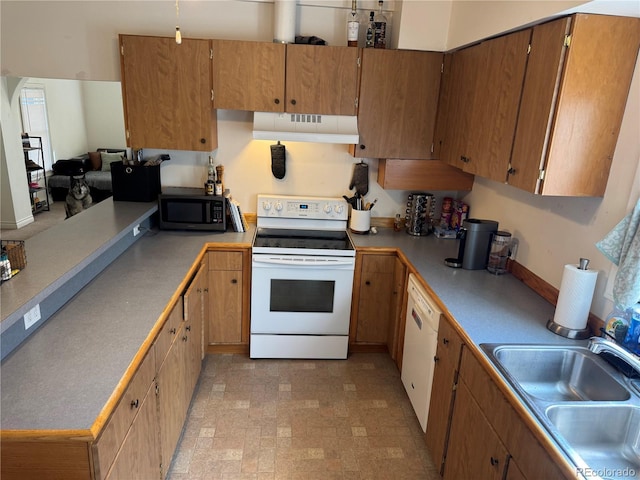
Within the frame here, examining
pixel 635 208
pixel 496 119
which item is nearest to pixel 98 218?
pixel 496 119

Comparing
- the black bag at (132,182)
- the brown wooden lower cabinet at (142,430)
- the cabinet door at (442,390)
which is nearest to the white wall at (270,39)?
the black bag at (132,182)

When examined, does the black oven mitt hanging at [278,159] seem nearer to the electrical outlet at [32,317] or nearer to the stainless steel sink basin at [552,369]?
the electrical outlet at [32,317]

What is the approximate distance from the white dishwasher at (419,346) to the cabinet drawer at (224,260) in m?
1.19

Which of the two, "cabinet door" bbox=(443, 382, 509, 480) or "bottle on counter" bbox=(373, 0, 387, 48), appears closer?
"cabinet door" bbox=(443, 382, 509, 480)

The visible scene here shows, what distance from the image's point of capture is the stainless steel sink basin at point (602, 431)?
144 cm

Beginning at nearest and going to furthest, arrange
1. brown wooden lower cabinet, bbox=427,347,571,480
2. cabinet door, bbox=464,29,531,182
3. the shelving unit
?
1. brown wooden lower cabinet, bbox=427,347,571,480
2. cabinet door, bbox=464,29,531,182
3. the shelving unit

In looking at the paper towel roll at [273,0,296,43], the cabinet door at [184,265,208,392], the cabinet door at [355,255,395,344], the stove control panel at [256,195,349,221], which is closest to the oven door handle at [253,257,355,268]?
the cabinet door at [355,255,395,344]

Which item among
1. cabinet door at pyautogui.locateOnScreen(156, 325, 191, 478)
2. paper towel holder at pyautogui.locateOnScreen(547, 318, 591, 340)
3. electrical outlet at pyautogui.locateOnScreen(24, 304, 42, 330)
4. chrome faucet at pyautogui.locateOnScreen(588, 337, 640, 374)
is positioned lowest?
cabinet door at pyautogui.locateOnScreen(156, 325, 191, 478)

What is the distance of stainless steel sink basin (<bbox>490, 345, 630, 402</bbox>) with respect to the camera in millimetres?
1734

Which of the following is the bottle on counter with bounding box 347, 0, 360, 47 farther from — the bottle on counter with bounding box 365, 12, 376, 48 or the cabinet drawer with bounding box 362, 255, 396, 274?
the cabinet drawer with bounding box 362, 255, 396, 274

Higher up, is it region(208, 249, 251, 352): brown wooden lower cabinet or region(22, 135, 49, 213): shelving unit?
region(22, 135, 49, 213): shelving unit

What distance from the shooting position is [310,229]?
134 inches

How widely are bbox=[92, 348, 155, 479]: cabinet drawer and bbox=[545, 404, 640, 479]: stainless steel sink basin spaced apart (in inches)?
55.9

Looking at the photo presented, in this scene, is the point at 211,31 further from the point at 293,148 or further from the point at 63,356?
the point at 63,356
